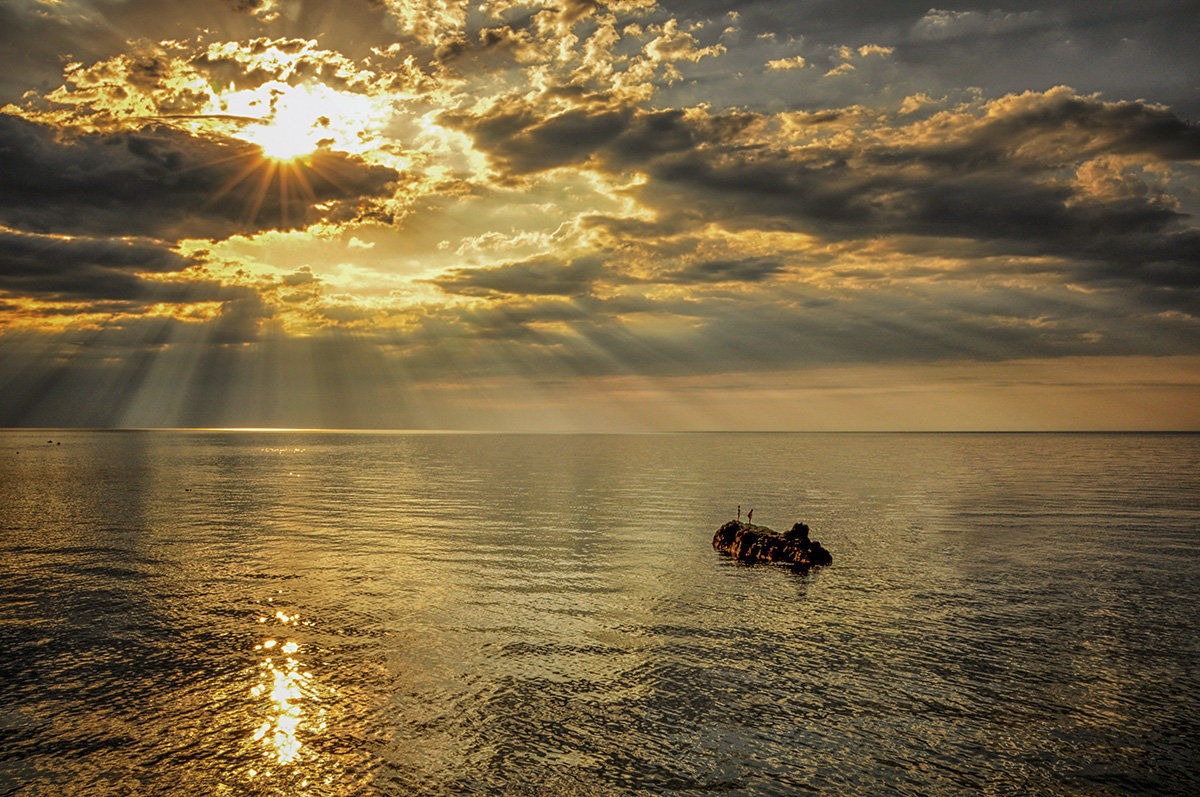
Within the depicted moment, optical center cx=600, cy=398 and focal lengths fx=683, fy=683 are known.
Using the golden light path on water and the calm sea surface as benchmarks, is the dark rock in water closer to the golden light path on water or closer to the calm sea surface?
the calm sea surface

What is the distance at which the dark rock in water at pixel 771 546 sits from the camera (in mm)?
33031

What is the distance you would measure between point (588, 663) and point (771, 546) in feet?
60.5

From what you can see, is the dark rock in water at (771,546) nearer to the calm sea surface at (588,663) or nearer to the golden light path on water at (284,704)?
the calm sea surface at (588,663)

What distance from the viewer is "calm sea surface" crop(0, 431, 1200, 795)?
12.8m

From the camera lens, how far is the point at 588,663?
18.3 metres

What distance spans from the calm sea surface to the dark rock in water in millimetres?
1258

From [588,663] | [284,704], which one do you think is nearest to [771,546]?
[588,663]

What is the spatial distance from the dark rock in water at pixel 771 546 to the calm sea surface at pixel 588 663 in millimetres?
1258

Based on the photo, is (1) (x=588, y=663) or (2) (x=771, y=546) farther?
(2) (x=771, y=546)

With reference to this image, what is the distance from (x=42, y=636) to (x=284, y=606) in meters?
6.69

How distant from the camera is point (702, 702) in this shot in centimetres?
1574

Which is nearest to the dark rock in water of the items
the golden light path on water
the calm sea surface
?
the calm sea surface

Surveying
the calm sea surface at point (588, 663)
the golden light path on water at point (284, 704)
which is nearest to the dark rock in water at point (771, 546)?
the calm sea surface at point (588, 663)

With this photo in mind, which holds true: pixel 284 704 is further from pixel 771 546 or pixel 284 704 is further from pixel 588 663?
pixel 771 546
